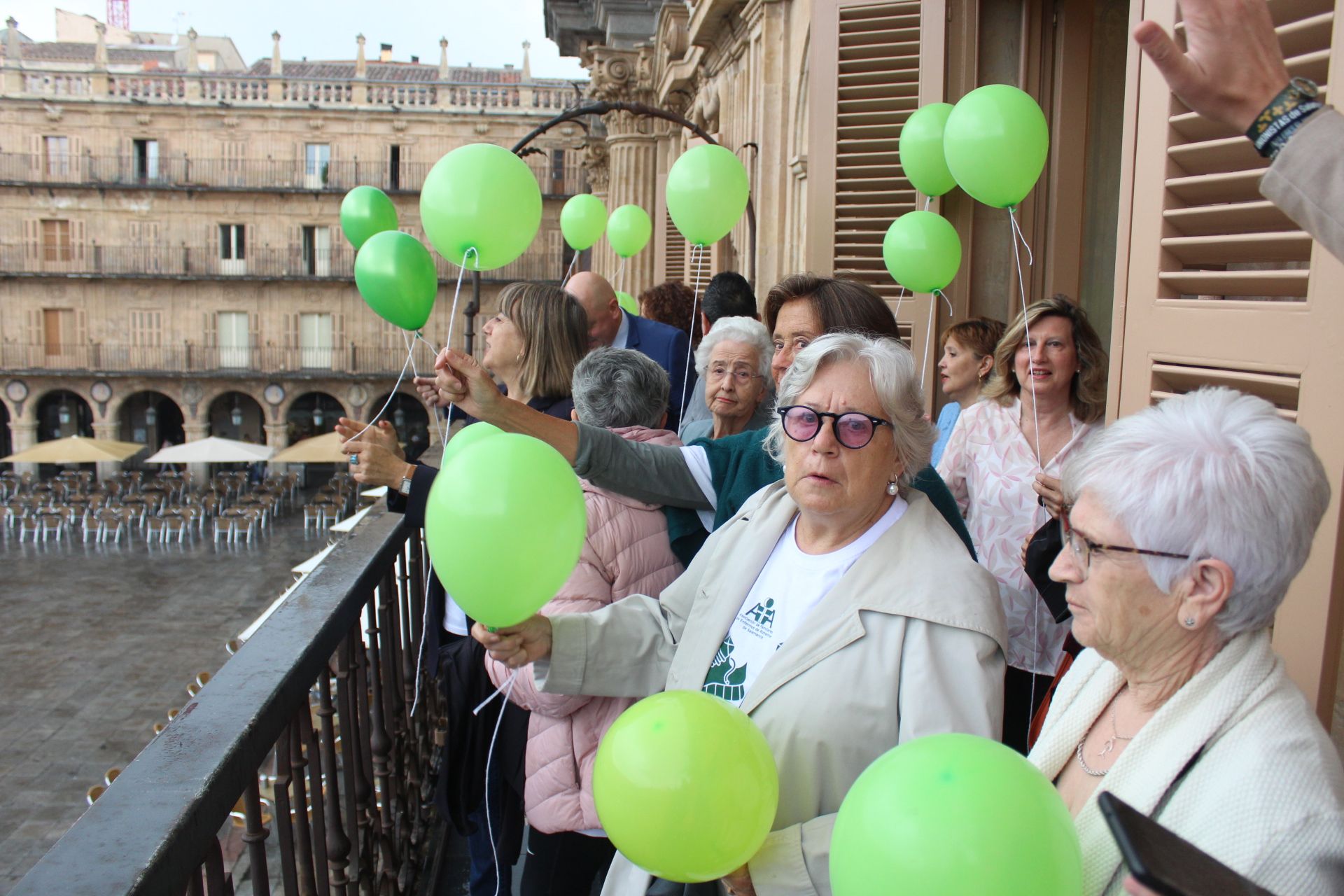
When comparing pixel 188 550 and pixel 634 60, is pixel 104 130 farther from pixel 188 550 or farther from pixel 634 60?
pixel 634 60

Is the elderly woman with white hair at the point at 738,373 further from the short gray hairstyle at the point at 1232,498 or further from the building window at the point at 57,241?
the building window at the point at 57,241

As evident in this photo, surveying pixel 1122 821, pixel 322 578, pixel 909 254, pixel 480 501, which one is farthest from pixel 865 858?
pixel 909 254

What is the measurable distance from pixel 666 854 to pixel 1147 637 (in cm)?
58

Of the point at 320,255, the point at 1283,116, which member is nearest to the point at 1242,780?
the point at 1283,116

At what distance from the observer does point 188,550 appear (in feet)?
68.3

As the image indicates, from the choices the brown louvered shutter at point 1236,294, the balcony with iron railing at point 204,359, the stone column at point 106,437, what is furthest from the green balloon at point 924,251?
the stone column at point 106,437

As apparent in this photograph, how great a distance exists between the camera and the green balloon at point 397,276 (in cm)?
268

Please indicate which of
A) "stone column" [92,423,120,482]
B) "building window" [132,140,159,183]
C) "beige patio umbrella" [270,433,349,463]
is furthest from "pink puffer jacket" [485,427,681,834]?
"building window" [132,140,159,183]

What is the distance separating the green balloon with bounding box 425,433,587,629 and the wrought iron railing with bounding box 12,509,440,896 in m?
0.34

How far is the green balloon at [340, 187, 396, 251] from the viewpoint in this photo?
3822mm

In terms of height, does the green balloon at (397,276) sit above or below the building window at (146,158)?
below

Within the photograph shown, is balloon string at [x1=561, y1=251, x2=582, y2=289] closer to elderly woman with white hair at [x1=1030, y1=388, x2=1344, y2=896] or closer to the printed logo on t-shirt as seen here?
the printed logo on t-shirt

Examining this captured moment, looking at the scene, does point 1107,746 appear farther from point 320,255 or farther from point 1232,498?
point 320,255

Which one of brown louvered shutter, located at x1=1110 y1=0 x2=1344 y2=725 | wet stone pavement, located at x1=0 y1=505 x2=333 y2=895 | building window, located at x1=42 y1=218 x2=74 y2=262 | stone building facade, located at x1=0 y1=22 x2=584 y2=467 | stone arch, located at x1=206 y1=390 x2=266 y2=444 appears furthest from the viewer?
stone arch, located at x1=206 y1=390 x2=266 y2=444
